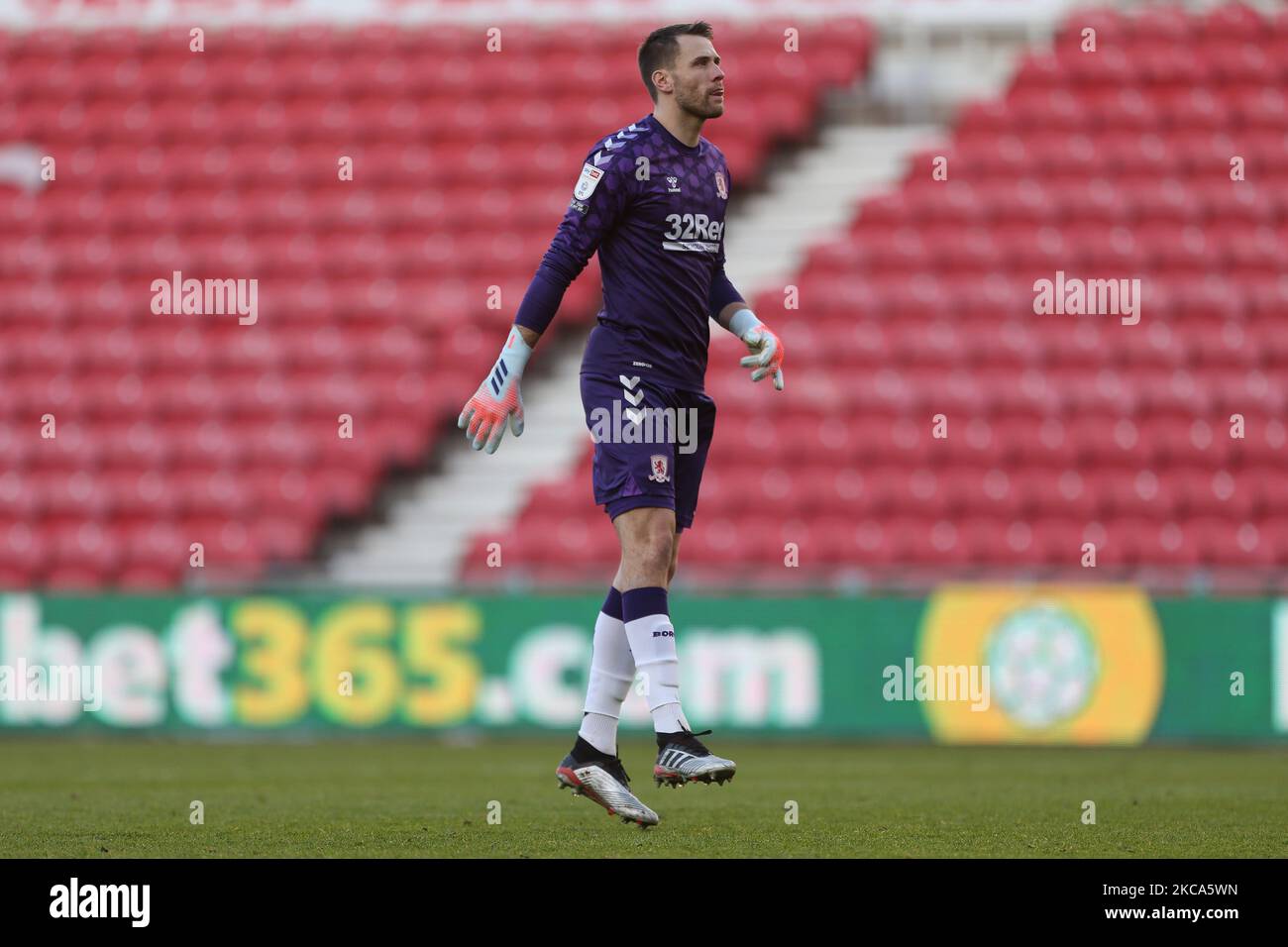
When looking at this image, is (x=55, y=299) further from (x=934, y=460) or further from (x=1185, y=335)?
(x=1185, y=335)

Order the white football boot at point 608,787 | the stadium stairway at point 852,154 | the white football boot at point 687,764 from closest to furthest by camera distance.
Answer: the white football boot at point 687,764 < the white football boot at point 608,787 < the stadium stairway at point 852,154

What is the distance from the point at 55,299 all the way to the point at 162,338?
119cm

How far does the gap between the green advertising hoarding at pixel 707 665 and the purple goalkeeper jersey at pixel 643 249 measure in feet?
17.5

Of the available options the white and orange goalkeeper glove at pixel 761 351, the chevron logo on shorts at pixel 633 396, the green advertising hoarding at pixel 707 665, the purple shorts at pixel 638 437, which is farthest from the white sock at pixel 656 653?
the green advertising hoarding at pixel 707 665

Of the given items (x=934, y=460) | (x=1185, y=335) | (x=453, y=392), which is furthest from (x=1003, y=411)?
(x=453, y=392)

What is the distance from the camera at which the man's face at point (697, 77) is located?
5.99 meters

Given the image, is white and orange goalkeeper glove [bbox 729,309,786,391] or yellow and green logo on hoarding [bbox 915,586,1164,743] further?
yellow and green logo on hoarding [bbox 915,586,1164,743]

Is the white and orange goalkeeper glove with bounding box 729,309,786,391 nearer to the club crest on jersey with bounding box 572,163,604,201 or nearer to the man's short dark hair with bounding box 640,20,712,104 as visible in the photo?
the club crest on jersey with bounding box 572,163,604,201

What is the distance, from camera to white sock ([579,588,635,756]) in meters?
5.95

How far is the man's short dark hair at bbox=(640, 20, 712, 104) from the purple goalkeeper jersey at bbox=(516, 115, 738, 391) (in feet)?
0.52

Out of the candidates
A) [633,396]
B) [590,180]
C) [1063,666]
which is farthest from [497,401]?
[1063,666]

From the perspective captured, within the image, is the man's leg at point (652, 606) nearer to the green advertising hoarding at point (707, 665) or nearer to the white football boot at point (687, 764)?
the white football boot at point (687, 764)

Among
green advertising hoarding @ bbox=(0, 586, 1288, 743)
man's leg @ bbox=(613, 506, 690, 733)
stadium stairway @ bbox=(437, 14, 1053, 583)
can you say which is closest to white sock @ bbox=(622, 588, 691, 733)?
man's leg @ bbox=(613, 506, 690, 733)

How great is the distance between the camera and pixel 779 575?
11.4 m
